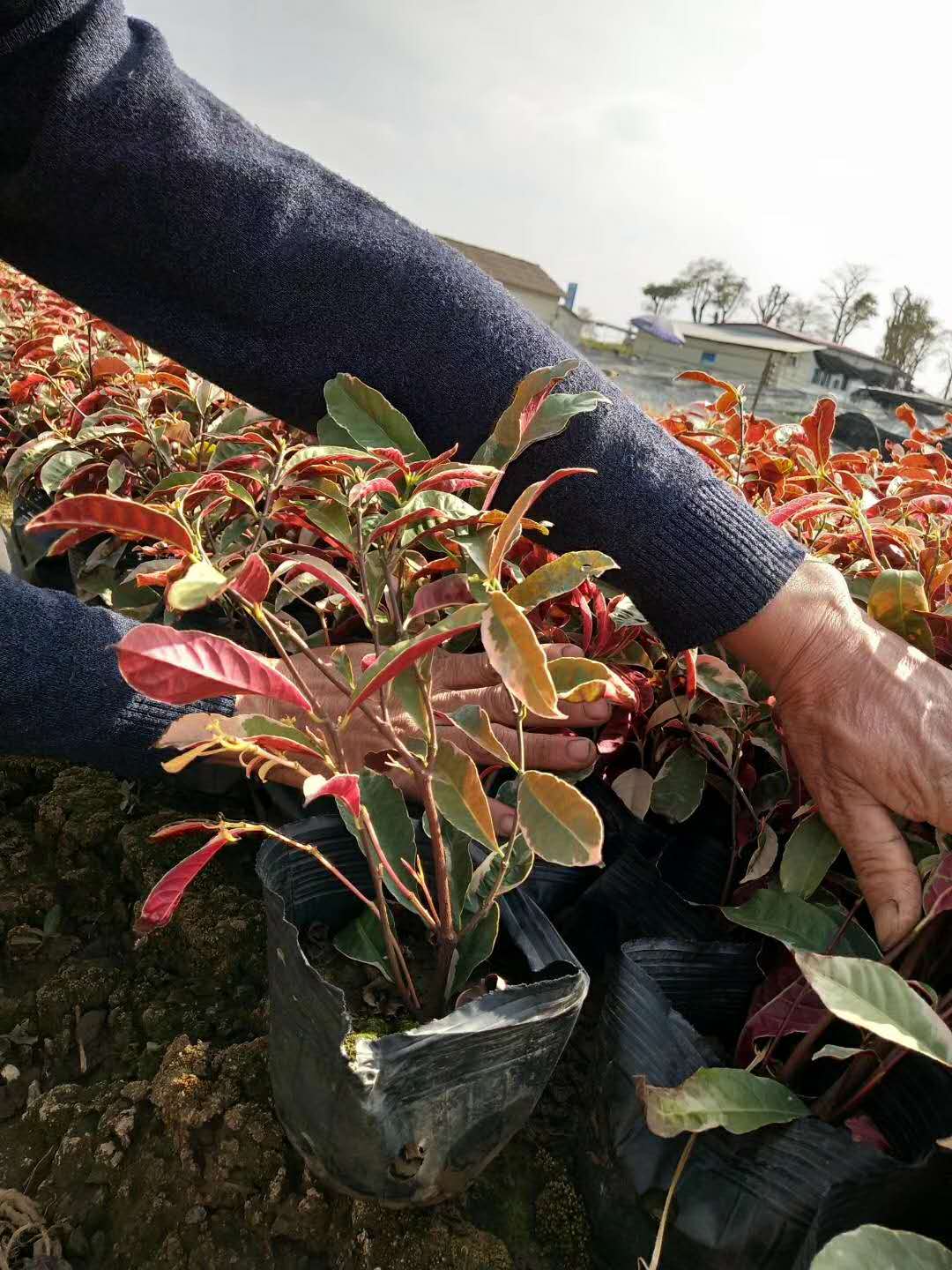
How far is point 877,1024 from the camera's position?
65 centimetres

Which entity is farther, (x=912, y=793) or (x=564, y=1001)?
(x=912, y=793)

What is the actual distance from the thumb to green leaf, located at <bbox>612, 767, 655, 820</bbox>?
0.24 meters

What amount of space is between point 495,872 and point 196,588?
0.51m

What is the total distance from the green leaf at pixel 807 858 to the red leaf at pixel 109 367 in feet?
7.03

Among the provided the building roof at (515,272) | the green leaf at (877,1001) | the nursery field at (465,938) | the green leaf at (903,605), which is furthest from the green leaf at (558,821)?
the building roof at (515,272)

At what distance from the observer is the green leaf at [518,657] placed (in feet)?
1.75

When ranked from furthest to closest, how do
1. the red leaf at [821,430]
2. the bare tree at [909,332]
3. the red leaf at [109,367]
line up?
the bare tree at [909,332] < the red leaf at [109,367] < the red leaf at [821,430]

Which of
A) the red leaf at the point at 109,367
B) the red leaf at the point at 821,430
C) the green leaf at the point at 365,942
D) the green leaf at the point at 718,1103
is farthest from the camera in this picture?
the red leaf at the point at 109,367

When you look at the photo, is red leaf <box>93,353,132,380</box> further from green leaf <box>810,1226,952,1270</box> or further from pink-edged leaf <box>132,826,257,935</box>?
green leaf <box>810,1226,952,1270</box>

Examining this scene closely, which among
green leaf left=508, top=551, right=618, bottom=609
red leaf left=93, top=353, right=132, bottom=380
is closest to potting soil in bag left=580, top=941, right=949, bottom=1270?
green leaf left=508, top=551, right=618, bottom=609

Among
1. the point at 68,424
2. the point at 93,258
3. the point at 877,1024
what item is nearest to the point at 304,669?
the point at 93,258

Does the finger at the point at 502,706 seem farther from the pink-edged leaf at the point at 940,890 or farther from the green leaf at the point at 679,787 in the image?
the pink-edged leaf at the point at 940,890

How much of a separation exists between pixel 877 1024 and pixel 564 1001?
272mm

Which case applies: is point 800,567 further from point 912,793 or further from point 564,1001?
point 564,1001
